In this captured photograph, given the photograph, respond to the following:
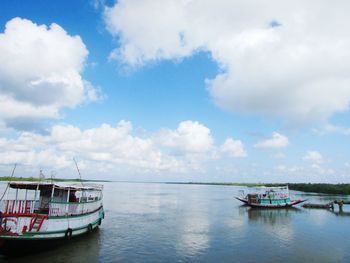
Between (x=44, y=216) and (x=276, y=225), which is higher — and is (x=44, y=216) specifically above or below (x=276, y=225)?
above

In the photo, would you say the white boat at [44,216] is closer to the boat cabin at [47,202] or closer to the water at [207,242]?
the boat cabin at [47,202]

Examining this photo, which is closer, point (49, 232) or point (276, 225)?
point (49, 232)

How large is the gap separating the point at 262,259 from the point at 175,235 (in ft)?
38.1

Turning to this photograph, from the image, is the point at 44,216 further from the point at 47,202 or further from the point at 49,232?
the point at 47,202

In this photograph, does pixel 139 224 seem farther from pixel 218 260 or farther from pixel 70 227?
pixel 218 260

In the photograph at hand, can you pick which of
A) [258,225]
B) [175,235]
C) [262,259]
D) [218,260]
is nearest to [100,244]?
[175,235]

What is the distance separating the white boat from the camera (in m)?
21.7

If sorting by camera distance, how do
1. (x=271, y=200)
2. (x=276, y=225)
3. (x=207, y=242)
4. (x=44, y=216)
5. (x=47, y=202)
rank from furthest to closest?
(x=271, y=200)
(x=276, y=225)
(x=207, y=242)
(x=47, y=202)
(x=44, y=216)

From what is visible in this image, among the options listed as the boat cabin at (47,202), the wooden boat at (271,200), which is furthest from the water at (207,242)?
the wooden boat at (271,200)

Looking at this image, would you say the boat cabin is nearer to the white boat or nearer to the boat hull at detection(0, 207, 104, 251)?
the white boat

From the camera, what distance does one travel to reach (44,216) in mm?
22531

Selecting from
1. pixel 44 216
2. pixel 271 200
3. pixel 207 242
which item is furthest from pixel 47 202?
pixel 271 200

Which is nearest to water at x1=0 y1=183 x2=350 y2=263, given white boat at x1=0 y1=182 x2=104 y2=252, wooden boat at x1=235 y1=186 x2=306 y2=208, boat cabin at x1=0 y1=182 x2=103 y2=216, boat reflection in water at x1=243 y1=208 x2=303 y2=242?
boat reflection in water at x1=243 y1=208 x2=303 y2=242

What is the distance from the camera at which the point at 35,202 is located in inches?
1060
